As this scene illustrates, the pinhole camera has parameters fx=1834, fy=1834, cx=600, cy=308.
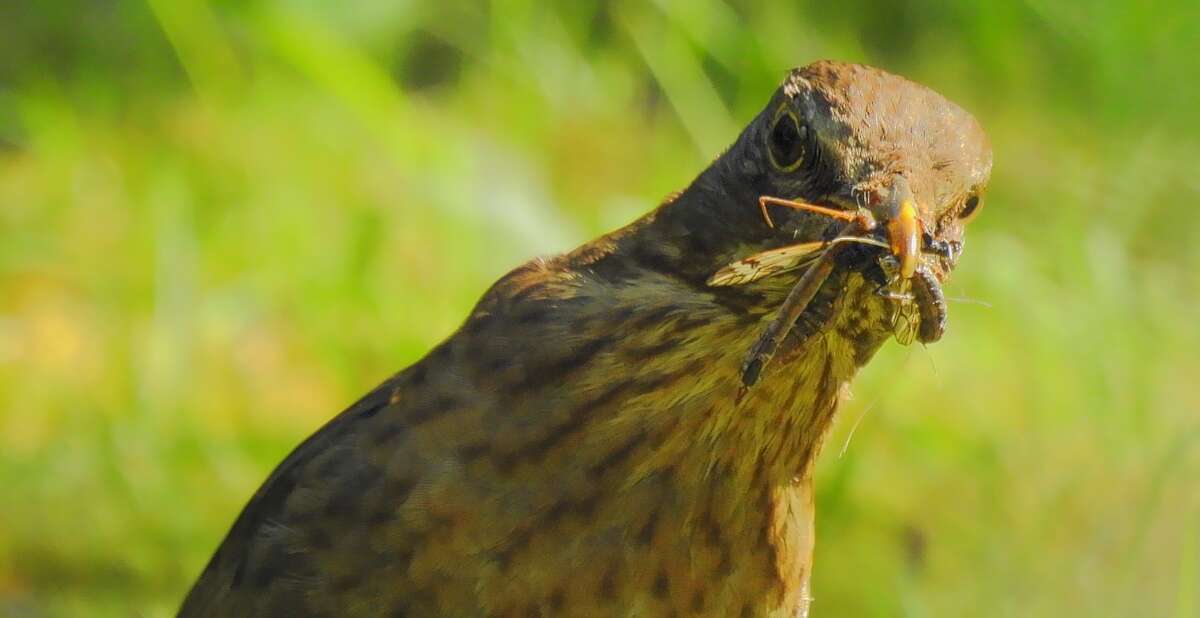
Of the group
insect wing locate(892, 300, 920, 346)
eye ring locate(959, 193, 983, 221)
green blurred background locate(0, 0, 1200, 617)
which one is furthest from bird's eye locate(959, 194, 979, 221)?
green blurred background locate(0, 0, 1200, 617)

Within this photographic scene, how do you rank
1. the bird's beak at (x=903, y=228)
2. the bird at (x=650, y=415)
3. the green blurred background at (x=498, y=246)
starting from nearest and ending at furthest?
the bird's beak at (x=903, y=228)
the bird at (x=650, y=415)
the green blurred background at (x=498, y=246)

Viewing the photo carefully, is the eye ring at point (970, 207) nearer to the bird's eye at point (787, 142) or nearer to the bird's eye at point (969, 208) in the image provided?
the bird's eye at point (969, 208)

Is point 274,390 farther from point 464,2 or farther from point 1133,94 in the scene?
point 1133,94

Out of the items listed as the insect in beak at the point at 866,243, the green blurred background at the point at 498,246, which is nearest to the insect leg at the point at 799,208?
the insect in beak at the point at 866,243

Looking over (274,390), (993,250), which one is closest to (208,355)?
(274,390)

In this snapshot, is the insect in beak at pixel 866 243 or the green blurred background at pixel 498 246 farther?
the green blurred background at pixel 498 246

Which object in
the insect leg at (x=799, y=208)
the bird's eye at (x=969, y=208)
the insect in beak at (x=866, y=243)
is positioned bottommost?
the insect in beak at (x=866, y=243)

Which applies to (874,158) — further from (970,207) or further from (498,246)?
(498,246)

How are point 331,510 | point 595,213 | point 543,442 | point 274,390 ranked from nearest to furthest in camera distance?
point 543,442, point 331,510, point 274,390, point 595,213
